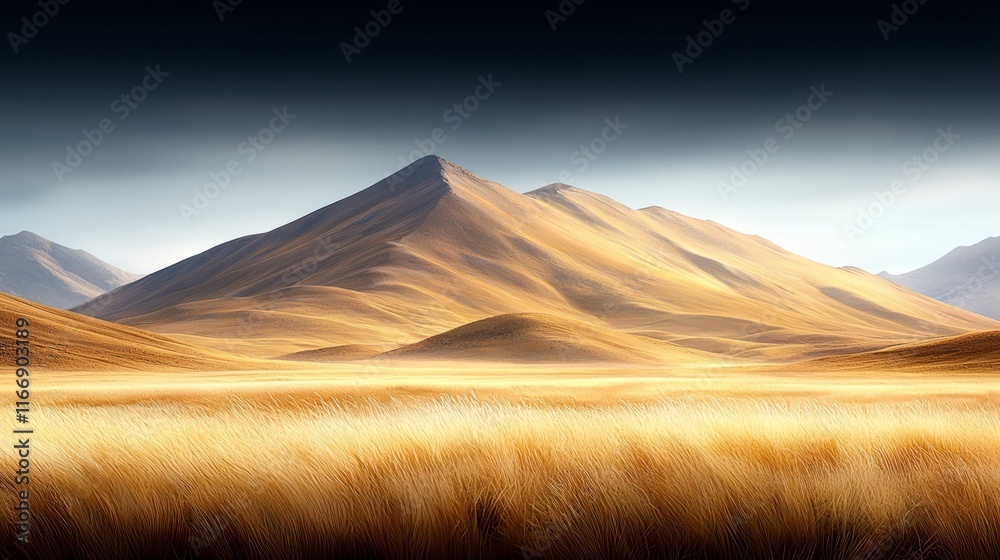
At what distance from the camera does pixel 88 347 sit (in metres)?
46.2

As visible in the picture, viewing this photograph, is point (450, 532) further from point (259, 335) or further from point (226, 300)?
point (226, 300)

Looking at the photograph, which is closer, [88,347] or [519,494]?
[519,494]

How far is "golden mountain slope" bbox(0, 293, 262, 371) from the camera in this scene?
42.3 meters

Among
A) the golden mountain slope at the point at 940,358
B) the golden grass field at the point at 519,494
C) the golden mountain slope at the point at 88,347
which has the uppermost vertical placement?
the golden mountain slope at the point at 88,347

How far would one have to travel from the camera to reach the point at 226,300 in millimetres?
167500

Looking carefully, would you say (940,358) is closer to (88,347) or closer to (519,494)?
(519,494)

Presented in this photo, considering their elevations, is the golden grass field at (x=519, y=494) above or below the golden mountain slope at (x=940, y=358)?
above

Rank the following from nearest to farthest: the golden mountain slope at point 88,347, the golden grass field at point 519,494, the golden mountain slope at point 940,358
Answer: the golden grass field at point 519,494 → the golden mountain slope at point 940,358 → the golden mountain slope at point 88,347

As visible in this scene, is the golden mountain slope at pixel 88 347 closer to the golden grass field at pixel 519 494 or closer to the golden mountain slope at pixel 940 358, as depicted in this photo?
the golden grass field at pixel 519 494

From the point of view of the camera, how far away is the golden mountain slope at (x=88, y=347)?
42.3 metres

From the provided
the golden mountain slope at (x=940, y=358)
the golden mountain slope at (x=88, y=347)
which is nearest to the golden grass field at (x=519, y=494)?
the golden mountain slope at (x=940, y=358)

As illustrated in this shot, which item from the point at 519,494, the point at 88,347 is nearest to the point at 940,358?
the point at 519,494

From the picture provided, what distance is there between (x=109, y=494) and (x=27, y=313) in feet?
167

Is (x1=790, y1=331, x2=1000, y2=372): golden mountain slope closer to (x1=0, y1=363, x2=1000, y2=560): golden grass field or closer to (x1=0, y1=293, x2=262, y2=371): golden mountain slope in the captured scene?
→ (x1=0, y1=363, x2=1000, y2=560): golden grass field
